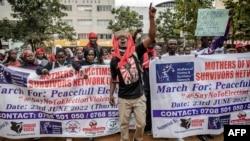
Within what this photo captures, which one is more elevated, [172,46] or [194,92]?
[172,46]

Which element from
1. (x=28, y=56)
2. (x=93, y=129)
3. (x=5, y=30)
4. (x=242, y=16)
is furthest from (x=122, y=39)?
(x=5, y=30)

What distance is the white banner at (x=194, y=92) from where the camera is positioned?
19.6ft

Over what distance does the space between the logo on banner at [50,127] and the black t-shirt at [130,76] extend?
1569mm

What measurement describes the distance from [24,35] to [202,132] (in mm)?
17543

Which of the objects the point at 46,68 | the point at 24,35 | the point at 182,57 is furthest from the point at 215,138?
the point at 24,35

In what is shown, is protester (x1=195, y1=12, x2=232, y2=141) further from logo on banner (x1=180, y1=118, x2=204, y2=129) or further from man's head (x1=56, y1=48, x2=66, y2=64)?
man's head (x1=56, y1=48, x2=66, y2=64)

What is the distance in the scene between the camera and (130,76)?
16.4ft

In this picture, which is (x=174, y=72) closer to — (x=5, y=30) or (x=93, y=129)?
(x=93, y=129)

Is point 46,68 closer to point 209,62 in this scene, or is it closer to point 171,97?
point 171,97

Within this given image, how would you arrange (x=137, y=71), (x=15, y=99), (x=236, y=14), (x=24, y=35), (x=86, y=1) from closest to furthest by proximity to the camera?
(x=137, y=71)
(x=15, y=99)
(x=236, y=14)
(x=24, y=35)
(x=86, y=1)

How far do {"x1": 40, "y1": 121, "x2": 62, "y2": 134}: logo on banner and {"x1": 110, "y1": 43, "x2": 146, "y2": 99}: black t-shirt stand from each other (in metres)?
1.57

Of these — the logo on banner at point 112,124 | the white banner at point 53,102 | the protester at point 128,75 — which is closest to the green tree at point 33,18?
the white banner at point 53,102

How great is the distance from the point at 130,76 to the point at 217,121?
2178 mm

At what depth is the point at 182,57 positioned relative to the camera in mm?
5973
